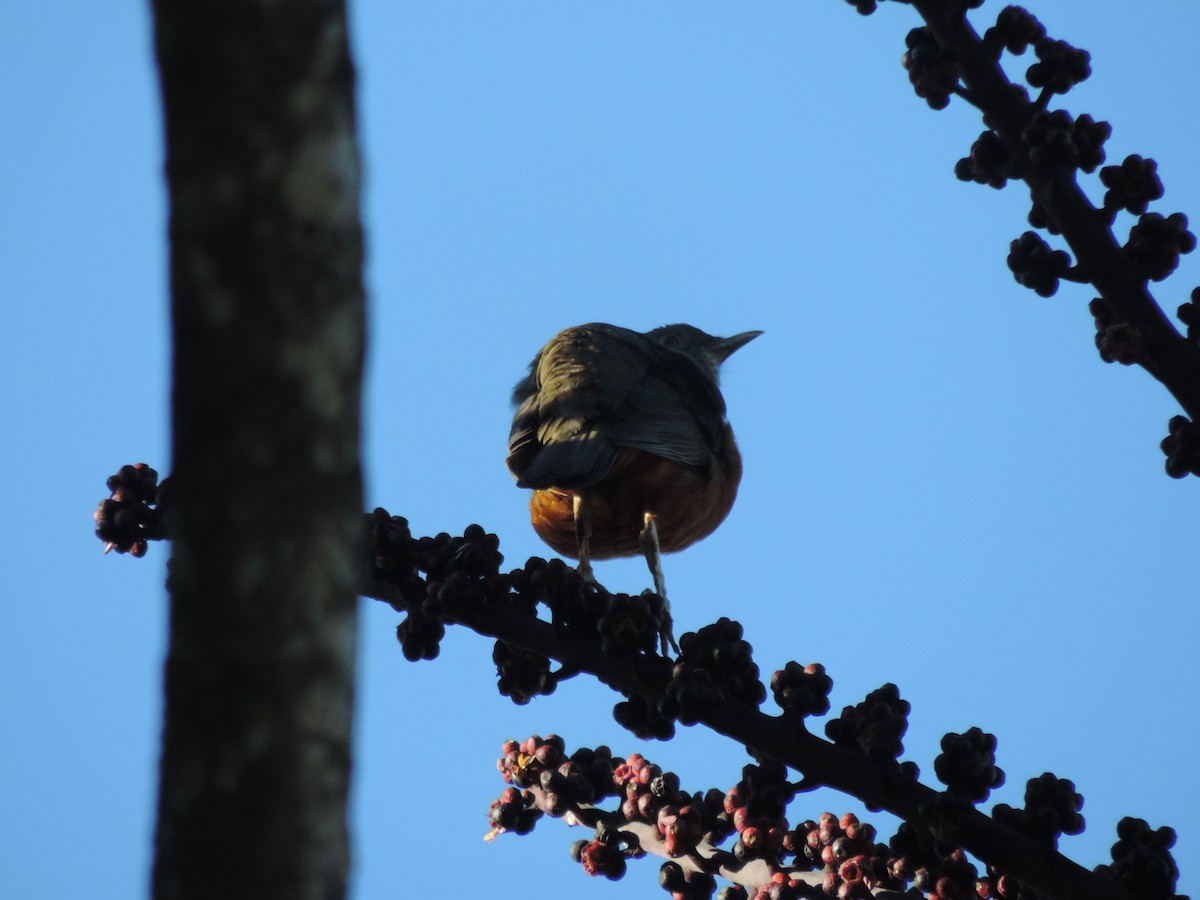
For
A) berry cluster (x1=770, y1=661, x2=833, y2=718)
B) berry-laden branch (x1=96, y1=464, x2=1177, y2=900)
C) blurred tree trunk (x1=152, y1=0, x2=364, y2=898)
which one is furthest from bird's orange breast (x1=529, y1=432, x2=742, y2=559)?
blurred tree trunk (x1=152, y1=0, x2=364, y2=898)

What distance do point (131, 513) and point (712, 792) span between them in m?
1.38

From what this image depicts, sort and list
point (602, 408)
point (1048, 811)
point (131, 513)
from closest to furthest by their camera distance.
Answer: point (1048, 811), point (131, 513), point (602, 408)

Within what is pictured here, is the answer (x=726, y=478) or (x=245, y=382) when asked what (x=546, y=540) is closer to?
(x=726, y=478)

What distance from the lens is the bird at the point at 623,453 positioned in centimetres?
513

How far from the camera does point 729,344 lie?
808cm

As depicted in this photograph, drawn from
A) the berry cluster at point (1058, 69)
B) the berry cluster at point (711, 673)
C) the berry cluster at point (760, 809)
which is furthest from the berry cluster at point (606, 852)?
the berry cluster at point (1058, 69)

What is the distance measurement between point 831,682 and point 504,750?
90 cm

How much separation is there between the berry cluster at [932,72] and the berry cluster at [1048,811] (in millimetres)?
1292

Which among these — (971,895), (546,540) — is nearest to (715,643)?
(971,895)

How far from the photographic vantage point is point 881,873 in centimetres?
293

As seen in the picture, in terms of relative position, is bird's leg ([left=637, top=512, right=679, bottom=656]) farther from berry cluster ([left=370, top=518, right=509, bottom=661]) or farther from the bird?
berry cluster ([left=370, top=518, right=509, bottom=661])

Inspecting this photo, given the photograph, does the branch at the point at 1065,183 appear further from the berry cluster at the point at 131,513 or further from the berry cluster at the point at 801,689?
the berry cluster at the point at 131,513

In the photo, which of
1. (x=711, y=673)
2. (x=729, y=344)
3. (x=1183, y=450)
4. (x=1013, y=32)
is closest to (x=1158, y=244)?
(x=1183, y=450)

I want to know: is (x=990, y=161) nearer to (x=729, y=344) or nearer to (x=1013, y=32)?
(x=1013, y=32)
